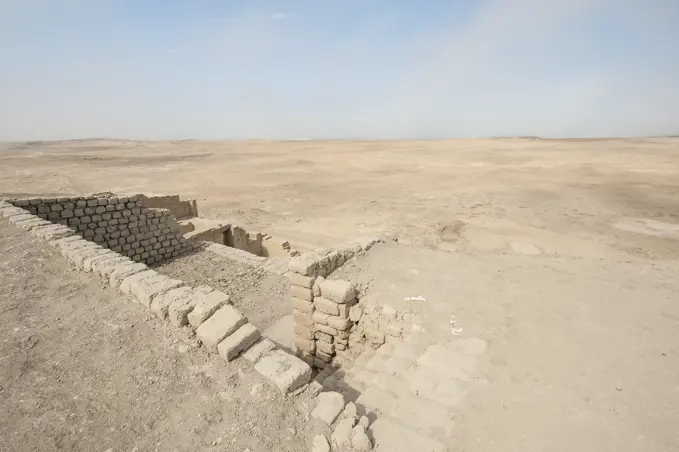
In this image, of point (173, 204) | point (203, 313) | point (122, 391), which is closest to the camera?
point (122, 391)

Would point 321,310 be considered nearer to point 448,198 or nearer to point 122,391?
point 122,391

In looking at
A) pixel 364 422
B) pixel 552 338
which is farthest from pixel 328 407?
pixel 552 338

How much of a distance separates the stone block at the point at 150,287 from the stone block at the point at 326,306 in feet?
6.49

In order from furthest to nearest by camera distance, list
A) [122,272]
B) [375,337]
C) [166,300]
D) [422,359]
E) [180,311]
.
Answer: [122,272] < [375,337] < [166,300] < [422,359] < [180,311]

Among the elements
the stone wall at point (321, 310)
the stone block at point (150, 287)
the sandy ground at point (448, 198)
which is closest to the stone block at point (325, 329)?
the stone wall at point (321, 310)

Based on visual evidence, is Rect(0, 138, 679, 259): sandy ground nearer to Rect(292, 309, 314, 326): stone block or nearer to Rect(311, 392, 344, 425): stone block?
Rect(292, 309, 314, 326): stone block

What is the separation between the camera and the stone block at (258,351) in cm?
353

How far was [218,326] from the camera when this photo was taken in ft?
12.2

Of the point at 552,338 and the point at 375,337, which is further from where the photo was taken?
the point at 375,337

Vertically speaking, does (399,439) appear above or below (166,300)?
below

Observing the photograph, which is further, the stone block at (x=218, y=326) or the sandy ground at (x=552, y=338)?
the stone block at (x=218, y=326)

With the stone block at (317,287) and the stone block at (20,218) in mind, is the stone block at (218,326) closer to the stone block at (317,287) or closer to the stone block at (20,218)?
the stone block at (317,287)

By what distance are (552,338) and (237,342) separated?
144 inches

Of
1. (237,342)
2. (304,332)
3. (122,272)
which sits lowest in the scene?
(304,332)
